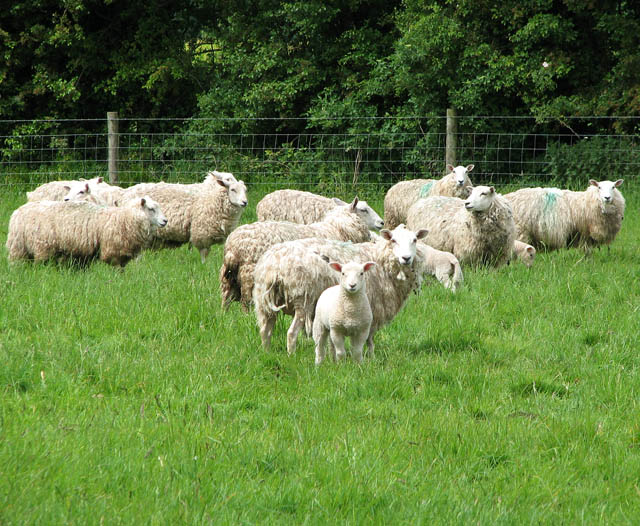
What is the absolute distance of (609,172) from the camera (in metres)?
14.8

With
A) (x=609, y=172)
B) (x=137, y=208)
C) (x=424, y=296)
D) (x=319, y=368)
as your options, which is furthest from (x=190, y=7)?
(x=319, y=368)

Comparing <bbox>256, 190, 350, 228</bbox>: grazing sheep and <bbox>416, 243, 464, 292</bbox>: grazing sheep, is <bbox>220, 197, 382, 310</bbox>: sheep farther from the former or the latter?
<bbox>256, 190, 350, 228</bbox>: grazing sheep

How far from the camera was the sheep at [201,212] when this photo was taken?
9.96m

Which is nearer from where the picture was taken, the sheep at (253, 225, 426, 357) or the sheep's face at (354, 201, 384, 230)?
the sheep at (253, 225, 426, 357)

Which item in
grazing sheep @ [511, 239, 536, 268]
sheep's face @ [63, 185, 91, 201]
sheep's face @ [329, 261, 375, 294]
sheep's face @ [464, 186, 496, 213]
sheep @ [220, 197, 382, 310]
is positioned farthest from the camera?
sheep's face @ [63, 185, 91, 201]

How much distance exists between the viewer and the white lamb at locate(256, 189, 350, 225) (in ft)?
32.7

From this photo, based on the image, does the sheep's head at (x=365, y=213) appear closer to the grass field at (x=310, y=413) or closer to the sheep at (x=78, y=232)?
the grass field at (x=310, y=413)

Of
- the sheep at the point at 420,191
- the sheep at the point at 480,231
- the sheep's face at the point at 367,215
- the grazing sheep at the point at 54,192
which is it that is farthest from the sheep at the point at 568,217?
the grazing sheep at the point at 54,192

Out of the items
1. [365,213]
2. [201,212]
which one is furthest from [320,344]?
[201,212]

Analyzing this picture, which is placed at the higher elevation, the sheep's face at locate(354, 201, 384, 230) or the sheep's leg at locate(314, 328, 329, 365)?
the sheep's face at locate(354, 201, 384, 230)

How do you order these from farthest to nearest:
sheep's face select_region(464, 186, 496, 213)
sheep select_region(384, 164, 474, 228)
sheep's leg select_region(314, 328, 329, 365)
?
sheep select_region(384, 164, 474, 228) < sheep's face select_region(464, 186, 496, 213) < sheep's leg select_region(314, 328, 329, 365)

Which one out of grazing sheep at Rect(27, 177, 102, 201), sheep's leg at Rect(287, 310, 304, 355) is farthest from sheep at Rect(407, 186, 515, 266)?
grazing sheep at Rect(27, 177, 102, 201)

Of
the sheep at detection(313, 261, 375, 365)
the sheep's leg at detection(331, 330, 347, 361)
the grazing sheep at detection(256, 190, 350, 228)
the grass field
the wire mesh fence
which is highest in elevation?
the wire mesh fence

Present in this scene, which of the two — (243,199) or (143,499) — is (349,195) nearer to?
(243,199)
